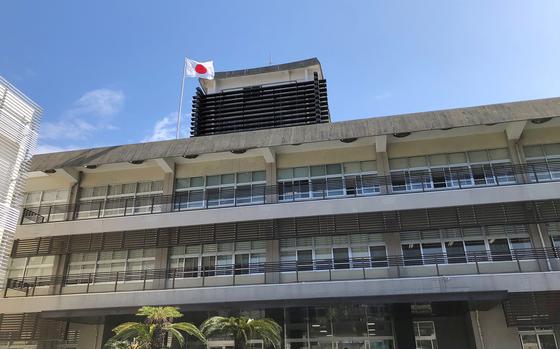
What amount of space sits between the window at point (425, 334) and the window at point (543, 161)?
22.9 ft

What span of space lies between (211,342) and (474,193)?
11810 mm

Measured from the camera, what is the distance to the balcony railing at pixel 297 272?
1647cm

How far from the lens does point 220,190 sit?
66.2 ft

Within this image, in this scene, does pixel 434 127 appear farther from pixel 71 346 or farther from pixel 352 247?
pixel 71 346

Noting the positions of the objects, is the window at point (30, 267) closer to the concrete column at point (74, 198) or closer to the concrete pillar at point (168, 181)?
the concrete column at point (74, 198)

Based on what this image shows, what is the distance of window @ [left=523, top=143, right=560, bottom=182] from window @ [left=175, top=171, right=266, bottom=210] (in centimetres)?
1093

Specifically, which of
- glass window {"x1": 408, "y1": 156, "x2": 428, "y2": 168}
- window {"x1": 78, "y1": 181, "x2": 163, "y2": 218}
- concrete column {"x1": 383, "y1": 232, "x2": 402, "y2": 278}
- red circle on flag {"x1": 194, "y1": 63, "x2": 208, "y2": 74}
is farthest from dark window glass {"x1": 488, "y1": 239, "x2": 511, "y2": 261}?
red circle on flag {"x1": 194, "y1": 63, "x2": 208, "y2": 74}

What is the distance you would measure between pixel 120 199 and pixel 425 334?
1465cm

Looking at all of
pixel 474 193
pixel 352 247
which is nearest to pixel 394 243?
pixel 352 247

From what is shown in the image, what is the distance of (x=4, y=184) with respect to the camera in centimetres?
1550

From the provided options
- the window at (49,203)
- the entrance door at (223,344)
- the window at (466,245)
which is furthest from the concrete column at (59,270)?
the window at (466,245)

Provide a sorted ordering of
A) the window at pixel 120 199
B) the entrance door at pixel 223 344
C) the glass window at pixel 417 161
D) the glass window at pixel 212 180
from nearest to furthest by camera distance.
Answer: the entrance door at pixel 223 344 → the glass window at pixel 417 161 → the glass window at pixel 212 180 → the window at pixel 120 199

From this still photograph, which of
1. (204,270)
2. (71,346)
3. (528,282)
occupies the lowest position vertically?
(71,346)

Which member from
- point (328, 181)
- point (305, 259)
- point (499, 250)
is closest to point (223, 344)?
point (305, 259)
